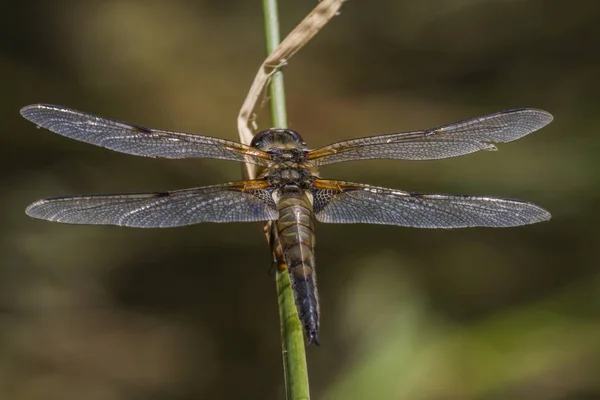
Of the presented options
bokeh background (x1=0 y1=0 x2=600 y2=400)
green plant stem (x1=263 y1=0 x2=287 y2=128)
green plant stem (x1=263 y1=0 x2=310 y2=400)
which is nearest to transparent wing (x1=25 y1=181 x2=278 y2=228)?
green plant stem (x1=263 y1=0 x2=310 y2=400)

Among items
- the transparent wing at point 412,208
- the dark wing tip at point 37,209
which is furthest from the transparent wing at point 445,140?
the dark wing tip at point 37,209

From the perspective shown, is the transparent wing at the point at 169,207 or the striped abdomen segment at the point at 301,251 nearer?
the striped abdomen segment at the point at 301,251

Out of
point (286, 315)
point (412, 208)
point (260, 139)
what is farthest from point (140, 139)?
point (412, 208)

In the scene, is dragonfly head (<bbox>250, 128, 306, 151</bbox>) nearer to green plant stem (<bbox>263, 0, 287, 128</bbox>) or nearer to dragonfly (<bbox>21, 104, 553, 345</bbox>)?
dragonfly (<bbox>21, 104, 553, 345</bbox>)

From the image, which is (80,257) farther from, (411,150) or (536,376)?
(536,376)

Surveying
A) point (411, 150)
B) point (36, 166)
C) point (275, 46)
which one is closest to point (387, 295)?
point (411, 150)

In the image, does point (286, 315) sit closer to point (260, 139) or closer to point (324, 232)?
point (260, 139)

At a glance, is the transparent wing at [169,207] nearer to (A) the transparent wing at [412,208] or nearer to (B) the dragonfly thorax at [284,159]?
(B) the dragonfly thorax at [284,159]
